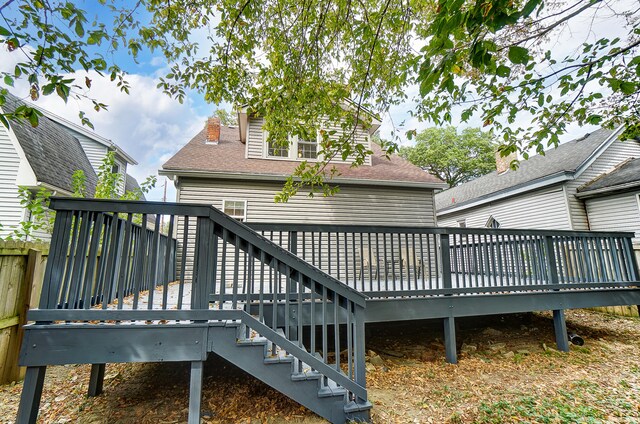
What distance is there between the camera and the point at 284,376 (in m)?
2.64

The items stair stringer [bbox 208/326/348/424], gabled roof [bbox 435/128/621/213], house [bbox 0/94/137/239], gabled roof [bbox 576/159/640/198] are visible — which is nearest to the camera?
stair stringer [bbox 208/326/348/424]

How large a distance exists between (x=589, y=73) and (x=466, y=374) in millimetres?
4330

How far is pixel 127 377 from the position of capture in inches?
153

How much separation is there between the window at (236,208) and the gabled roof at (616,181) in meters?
11.4

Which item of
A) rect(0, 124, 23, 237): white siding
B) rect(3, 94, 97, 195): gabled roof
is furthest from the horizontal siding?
Result: rect(0, 124, 23, 237): white siding

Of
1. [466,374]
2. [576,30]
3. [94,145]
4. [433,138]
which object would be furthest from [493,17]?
[433,138]

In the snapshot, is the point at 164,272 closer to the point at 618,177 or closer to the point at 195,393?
the point at 195,393

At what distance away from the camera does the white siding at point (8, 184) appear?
802 centimetres

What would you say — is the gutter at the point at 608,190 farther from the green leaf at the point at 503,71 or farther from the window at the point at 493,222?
the green leaf at the point at 503,71

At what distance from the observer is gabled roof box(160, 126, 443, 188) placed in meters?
7.55

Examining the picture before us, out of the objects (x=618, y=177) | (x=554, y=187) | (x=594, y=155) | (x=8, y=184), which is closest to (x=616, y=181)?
(x=618, y=177)

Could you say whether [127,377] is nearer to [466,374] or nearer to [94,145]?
[466,374]

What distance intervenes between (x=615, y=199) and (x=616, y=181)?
0.60 meters

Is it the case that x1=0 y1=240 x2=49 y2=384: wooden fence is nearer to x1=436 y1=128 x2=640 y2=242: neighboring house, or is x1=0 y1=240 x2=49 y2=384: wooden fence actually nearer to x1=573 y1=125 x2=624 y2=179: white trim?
x1=436 y1=128 x2=640 y2=242: neighboring house
